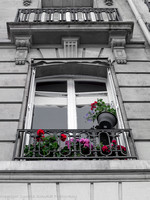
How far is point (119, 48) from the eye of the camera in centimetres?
933

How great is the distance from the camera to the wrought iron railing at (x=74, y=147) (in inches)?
235

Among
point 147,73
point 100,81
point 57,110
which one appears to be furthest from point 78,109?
point 147,73

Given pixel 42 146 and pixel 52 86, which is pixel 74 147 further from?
pixel 52 86

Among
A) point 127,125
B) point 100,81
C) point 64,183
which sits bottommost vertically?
point 64,183

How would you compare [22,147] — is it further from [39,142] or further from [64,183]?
[64,183]

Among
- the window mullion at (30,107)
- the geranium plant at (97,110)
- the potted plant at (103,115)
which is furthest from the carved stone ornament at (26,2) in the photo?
the geranium plant at (97,110)

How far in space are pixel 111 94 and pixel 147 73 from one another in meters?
1.14

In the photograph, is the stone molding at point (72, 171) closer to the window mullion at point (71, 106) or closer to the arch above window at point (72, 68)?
the window mullion at point (71, 106)

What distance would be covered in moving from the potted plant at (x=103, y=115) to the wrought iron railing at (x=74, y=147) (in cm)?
32

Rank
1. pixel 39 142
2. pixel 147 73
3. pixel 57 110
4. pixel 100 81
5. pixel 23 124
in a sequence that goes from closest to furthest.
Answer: pixel 39 142
pixel 23 124
pixel 57 110
pixel 147 73
pixel 100 81

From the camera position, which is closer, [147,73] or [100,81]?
[147,73]

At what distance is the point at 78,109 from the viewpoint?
26.4ft

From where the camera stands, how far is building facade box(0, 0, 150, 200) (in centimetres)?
516

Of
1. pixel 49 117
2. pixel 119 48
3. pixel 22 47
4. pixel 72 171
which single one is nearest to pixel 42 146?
pixel 72 171
